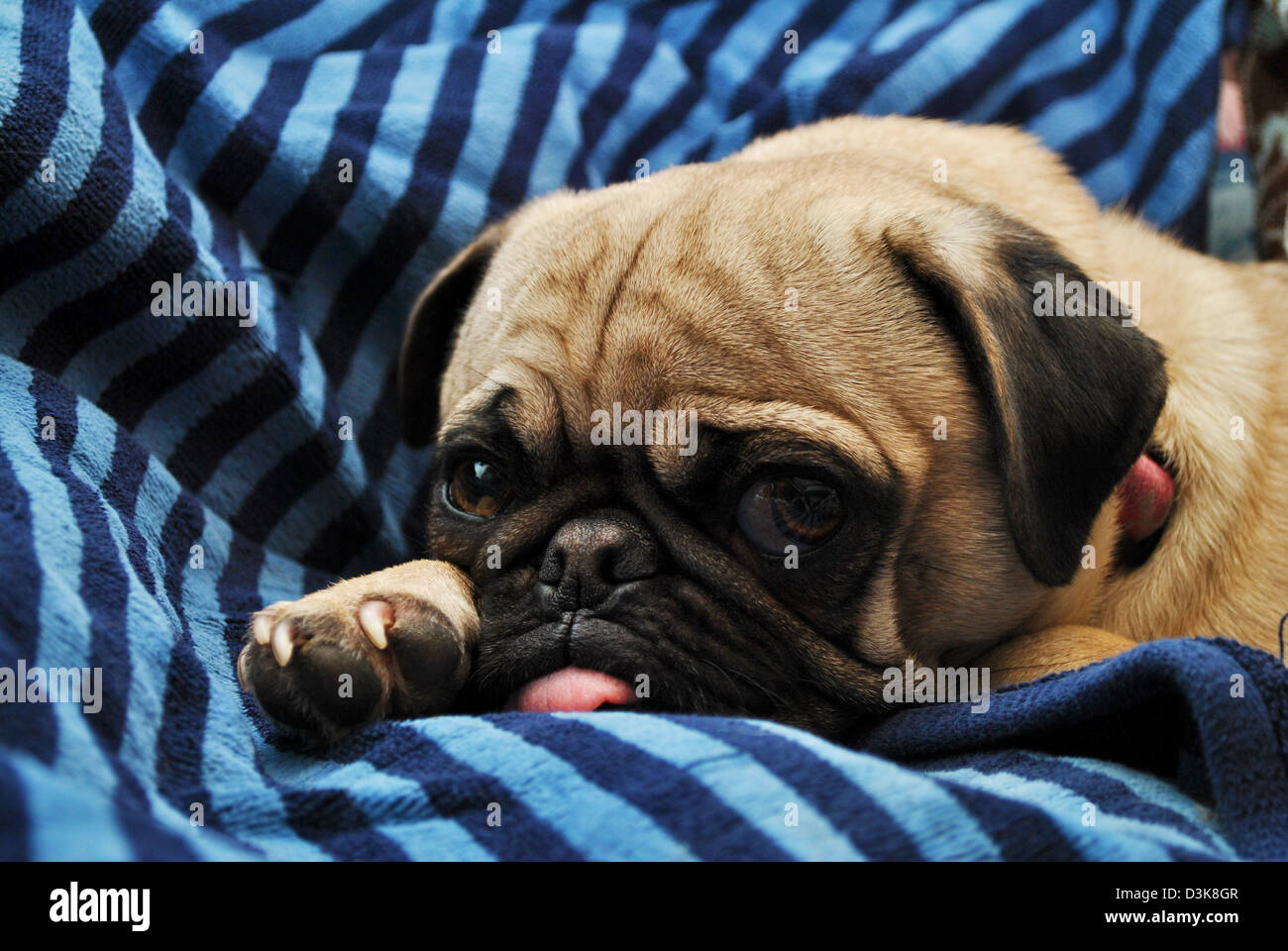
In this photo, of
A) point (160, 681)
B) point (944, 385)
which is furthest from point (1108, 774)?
point (160, 681)

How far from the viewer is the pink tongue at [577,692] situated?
85.4 inches

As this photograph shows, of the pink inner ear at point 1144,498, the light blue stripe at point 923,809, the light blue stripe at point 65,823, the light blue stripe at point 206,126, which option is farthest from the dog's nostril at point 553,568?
the light blue stripe at point 206,126

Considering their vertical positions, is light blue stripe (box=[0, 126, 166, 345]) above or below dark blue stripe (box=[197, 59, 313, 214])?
below

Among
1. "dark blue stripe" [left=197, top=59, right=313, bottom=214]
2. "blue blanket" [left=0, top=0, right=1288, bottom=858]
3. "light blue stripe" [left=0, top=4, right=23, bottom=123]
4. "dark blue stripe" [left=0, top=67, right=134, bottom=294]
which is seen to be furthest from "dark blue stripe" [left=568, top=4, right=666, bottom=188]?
"light blue stripe" [left=0, top=4, right=23, bottom=123]

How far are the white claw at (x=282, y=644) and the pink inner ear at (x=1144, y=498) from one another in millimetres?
1875

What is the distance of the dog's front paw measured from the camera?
6.86 feet

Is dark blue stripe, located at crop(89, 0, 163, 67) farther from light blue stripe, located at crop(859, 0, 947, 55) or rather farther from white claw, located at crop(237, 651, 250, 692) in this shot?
light blue stripe, located at crop(859, 0, 947, 55)

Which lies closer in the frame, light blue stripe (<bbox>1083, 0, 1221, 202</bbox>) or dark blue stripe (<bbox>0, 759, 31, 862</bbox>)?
dark blue stripe (<bbox>0, 759, 31, 862</bbox>)

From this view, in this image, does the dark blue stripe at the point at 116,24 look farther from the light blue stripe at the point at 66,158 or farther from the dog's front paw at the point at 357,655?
the dog's front paw at the point at 357,655

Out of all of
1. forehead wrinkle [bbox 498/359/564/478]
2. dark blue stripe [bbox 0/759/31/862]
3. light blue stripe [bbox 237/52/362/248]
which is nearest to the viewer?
dark blue stripe [bbox 0/759/31/862]

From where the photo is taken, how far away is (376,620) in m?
2.18

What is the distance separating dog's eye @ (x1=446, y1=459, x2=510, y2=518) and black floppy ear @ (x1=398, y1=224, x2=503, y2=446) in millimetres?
782

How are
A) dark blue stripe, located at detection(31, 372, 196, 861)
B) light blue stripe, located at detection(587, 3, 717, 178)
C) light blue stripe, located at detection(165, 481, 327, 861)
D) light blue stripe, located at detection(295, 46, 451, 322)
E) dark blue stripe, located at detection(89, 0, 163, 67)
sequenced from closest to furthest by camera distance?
1. dark blue stripe, located at detection(31, 372, 196, 861)
2. light blue stripe, located at detection(165, 481, 327, 861)
3. dark blue stripe, located at detection(89, 0, 163, 67)
4. light blue stripe, located at detection(295, 46, 451, 322)
5. light blue stripe, located at detection(587, 3, 717, 178)
